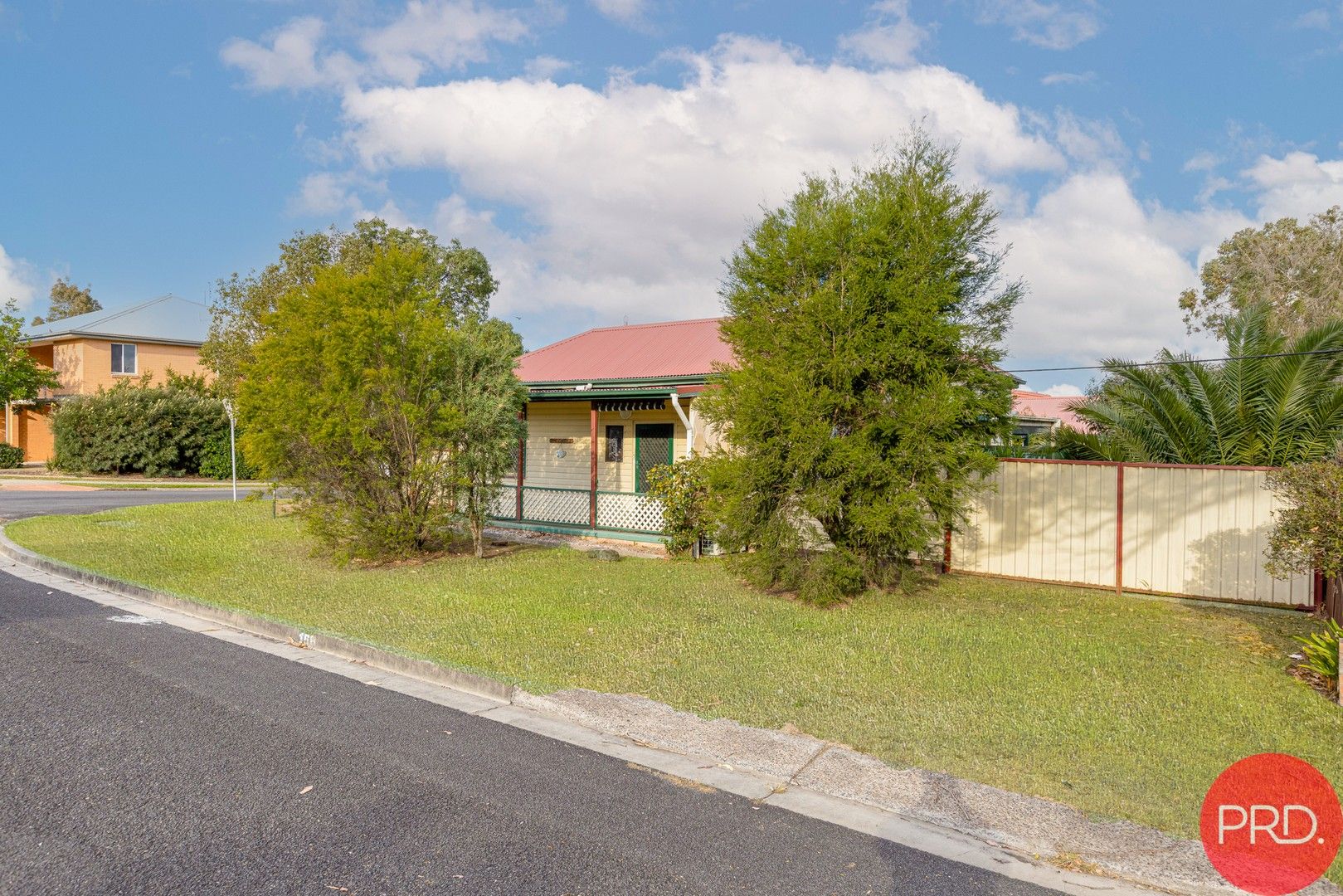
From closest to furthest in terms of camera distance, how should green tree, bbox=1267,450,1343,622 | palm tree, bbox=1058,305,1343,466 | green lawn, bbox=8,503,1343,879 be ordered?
green lawn, bbox=8,503,1343,879, green tree, bbox=1267,450,1343,622, palm tree, bbox=1058,305,1343,466

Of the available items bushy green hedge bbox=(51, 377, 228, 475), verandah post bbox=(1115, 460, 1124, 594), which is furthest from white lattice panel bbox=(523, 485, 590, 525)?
bushy green hedge bbox=(51, 377, 228, 475)

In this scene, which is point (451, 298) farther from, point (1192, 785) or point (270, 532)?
point (1192, 785)

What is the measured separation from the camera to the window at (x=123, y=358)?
133ft

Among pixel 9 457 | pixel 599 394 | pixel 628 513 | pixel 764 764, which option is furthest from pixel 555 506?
pixel 9 457

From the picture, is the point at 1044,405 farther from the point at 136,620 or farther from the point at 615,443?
the point at 136,620

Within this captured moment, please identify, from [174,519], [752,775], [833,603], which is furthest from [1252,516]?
[174,519]

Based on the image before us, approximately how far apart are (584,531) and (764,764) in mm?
12237

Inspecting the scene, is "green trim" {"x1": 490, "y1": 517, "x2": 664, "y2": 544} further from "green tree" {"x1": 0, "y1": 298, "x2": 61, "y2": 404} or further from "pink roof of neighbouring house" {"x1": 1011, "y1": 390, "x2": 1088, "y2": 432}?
"green tree" {"x1": 0, "y1": 298, "x2": 61, "y2": 404}

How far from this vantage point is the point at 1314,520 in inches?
256

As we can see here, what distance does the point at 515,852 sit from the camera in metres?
4.10

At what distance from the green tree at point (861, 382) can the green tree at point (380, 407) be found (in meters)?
4.30

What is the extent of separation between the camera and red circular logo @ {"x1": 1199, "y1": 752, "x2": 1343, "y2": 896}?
13.3ft

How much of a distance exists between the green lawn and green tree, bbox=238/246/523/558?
0.90 meters

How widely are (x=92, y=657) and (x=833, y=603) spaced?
723 cm
